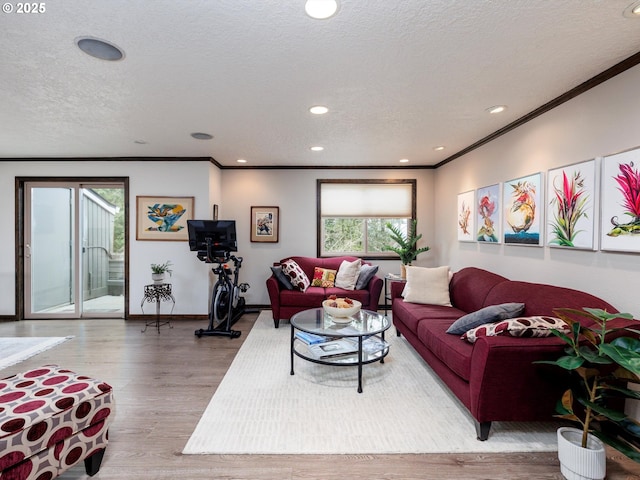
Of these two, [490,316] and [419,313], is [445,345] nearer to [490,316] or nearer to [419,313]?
[490,316]

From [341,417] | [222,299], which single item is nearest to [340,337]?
[341,417]

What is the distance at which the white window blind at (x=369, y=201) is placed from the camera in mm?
5355

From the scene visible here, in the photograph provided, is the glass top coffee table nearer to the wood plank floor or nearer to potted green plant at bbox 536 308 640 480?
the wood plank floor

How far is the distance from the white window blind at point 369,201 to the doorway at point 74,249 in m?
3.36

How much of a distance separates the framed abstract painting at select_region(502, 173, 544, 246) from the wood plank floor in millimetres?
1781

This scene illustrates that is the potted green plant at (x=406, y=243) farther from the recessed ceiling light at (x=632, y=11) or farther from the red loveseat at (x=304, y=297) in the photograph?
the recessed ceiling light at (x=632, y=11)

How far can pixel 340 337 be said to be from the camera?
2654 mm

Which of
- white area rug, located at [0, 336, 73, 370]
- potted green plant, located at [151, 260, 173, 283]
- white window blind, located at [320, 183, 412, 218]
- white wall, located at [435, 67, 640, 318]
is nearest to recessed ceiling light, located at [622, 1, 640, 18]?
white wall, located at [435, 67, 640, 318]

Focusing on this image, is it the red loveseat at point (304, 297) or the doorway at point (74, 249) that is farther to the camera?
the doorway at point (74, 249)

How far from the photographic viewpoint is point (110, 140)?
3.85 m

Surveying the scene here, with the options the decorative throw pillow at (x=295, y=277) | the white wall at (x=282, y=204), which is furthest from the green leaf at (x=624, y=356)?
the white wall at (x=282, y=204)

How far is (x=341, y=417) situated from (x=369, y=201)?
3.80 m

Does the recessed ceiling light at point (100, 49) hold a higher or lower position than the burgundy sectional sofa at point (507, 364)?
higher

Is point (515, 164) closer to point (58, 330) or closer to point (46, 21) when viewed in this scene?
point (46, 21)
